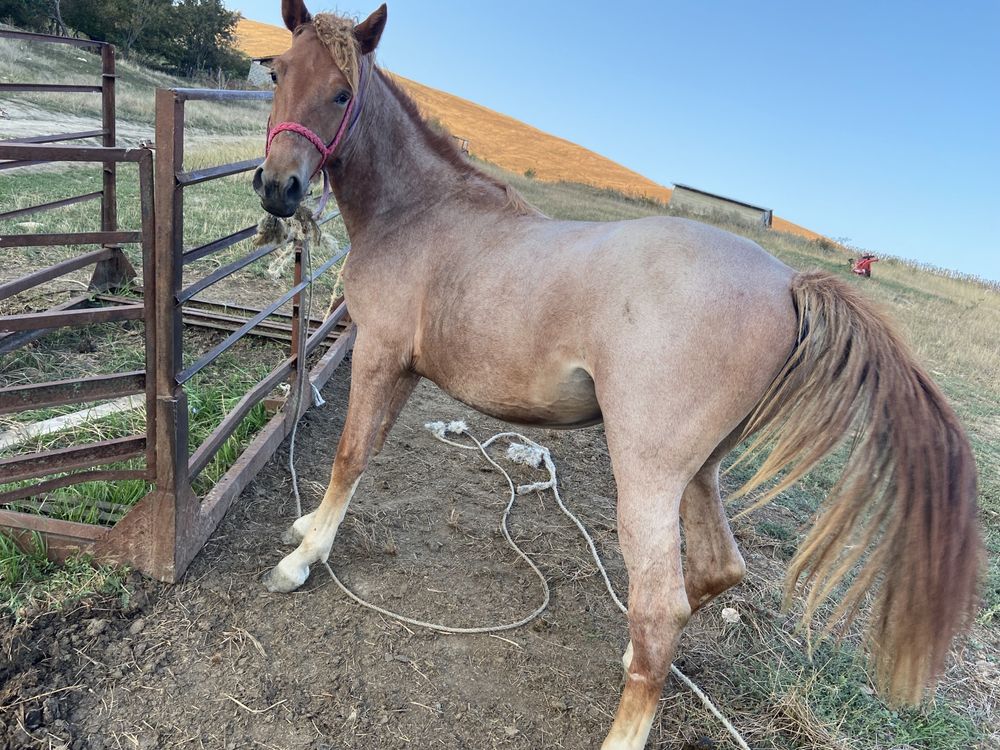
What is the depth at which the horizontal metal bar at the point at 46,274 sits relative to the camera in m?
2.71

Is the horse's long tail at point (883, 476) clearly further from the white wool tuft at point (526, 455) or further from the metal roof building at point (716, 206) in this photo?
the metal roof building at point (716, 206)

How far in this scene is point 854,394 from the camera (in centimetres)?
188

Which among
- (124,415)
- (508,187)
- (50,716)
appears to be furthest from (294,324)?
(50,716)

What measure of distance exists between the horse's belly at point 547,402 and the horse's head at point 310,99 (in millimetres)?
1009

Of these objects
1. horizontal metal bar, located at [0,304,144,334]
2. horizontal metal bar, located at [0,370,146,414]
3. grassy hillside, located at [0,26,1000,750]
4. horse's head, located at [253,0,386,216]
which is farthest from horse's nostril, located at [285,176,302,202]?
grassy hillside, located at [0,26,1000,750]

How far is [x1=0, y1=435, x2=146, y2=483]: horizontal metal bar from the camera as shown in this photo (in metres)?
2.29

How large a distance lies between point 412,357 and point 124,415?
5.49ft

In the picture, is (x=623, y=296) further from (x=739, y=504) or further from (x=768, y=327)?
(x=739, y=504)

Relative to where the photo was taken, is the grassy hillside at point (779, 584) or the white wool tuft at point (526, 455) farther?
the white wool tuft at point (526, 455)

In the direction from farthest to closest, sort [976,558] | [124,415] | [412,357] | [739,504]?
1. [739,504]
2. [124,415]
3. [412,357]
4. [976,558]

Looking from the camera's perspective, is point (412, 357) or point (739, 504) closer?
point (412, 357)

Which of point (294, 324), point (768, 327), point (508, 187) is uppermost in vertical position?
point (508, 187)

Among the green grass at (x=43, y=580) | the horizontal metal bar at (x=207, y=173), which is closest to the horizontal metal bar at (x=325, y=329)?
the horizontal metal bar at (x=207, y=173)

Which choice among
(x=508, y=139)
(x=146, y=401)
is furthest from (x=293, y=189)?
(x=508, y=139)
